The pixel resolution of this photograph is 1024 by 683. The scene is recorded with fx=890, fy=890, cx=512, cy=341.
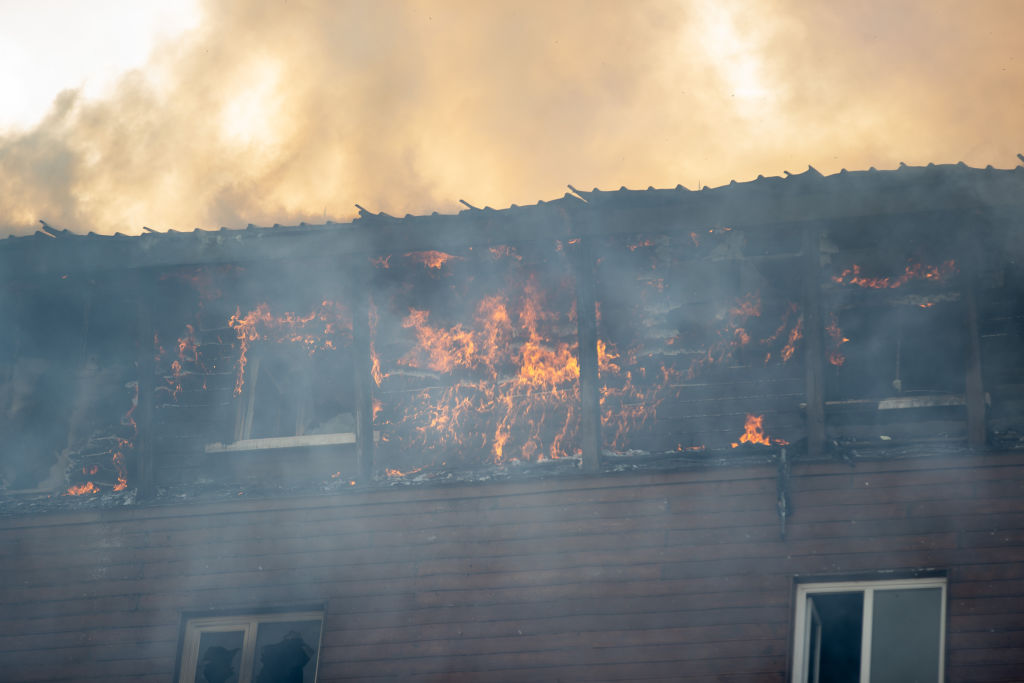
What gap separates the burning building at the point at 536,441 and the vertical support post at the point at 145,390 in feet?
0.11

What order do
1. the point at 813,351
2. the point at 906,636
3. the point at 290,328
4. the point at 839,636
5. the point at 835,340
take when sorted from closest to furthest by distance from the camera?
the point at 906,636, the point at 839,636, the point at 813,351, the point at 835,340, the point at 290,328

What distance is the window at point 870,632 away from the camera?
7.83m

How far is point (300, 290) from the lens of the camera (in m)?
9.65

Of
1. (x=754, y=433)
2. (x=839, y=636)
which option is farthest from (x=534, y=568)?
(x=839, y=636)

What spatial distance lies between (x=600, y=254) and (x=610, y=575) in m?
3.17

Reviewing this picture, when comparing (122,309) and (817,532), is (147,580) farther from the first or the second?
(817,532)

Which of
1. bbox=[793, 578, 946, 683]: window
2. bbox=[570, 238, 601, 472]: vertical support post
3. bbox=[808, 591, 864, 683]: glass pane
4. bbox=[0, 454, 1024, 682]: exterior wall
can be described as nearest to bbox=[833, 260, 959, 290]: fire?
bbox=[0, 454, 1024, 682]: exterior wall

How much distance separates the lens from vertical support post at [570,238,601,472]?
336 inches

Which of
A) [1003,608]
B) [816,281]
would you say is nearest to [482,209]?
[816,281]

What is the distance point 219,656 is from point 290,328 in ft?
11.2

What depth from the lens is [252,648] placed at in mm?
8734

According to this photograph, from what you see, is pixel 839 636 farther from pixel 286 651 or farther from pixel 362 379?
pixel 286 651

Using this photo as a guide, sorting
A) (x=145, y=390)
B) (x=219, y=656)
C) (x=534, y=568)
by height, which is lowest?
(x=219, y=656)

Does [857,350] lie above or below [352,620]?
above
